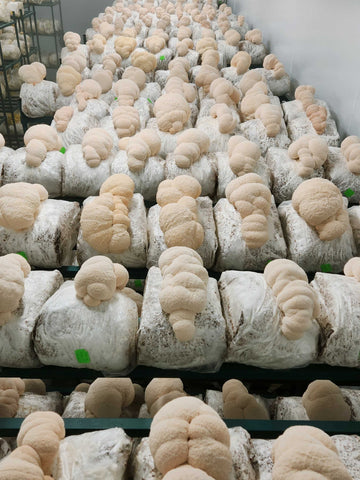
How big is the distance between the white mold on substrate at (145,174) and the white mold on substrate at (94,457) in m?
1.29

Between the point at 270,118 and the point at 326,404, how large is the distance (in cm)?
178

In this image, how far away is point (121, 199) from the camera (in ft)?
5.89

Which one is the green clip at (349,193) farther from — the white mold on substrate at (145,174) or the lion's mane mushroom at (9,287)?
the lion's mane mushroom at (9,287)

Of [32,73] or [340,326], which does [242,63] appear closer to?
[32,73]

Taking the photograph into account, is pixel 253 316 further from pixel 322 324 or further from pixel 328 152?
pixel 328 152

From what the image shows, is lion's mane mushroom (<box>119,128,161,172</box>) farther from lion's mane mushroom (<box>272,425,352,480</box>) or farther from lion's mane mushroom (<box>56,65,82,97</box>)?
lion's mane mushroom (<box>272,425,352,480</box>)

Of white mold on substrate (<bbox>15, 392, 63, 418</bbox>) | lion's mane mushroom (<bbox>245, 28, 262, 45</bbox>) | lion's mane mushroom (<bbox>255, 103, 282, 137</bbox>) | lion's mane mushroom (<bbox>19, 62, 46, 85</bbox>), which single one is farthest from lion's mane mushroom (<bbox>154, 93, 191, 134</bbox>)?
lion's mane mushroom (<bbox>245, 28, 262, 45</bbox>)

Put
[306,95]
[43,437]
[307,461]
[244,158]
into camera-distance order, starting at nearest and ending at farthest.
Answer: [307,461] < [43,437] < [244,158] < [306,95]

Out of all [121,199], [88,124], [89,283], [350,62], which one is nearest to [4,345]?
[89,283]

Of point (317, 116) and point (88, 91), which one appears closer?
point (317, 116)

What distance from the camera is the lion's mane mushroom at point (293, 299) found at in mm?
1283

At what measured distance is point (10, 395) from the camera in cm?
152

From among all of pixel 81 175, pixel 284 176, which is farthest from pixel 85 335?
pixel 284 176

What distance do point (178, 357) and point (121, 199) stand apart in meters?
0.77
